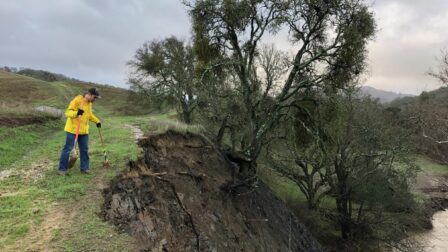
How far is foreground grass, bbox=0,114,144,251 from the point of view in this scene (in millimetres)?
7129

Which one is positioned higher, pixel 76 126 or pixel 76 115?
pixel 76 115

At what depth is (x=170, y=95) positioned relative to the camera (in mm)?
33875

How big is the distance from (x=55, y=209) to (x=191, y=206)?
4146mm

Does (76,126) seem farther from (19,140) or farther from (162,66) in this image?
(162,66)

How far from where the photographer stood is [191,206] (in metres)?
11.6

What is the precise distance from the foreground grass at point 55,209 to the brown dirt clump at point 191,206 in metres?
0.42

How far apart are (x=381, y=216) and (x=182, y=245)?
18185mm

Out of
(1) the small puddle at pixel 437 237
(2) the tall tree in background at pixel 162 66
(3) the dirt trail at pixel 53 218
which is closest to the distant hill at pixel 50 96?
(2) the tall tree in background at pixel 162 66

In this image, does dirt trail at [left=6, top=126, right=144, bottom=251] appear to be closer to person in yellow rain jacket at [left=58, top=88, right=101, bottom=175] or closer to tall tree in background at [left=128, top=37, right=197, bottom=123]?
person in yellow rain jacket at [left=58, top=88, right=101, bottom=175]

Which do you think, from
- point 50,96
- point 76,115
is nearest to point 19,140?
point 76,115

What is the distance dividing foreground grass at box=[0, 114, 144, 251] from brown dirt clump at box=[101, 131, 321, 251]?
16.4 inches

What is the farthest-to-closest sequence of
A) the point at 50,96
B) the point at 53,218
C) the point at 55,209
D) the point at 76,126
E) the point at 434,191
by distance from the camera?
1. the point at 50,96
2. the point at 434,191
3. the point at 76,126
4. the point at 55,209
5. the point at 53,218

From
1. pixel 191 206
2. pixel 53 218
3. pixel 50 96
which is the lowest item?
pixel 191 206

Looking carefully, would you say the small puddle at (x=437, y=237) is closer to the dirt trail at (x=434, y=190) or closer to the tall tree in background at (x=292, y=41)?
the dirt trail at (x=434, y=190)
